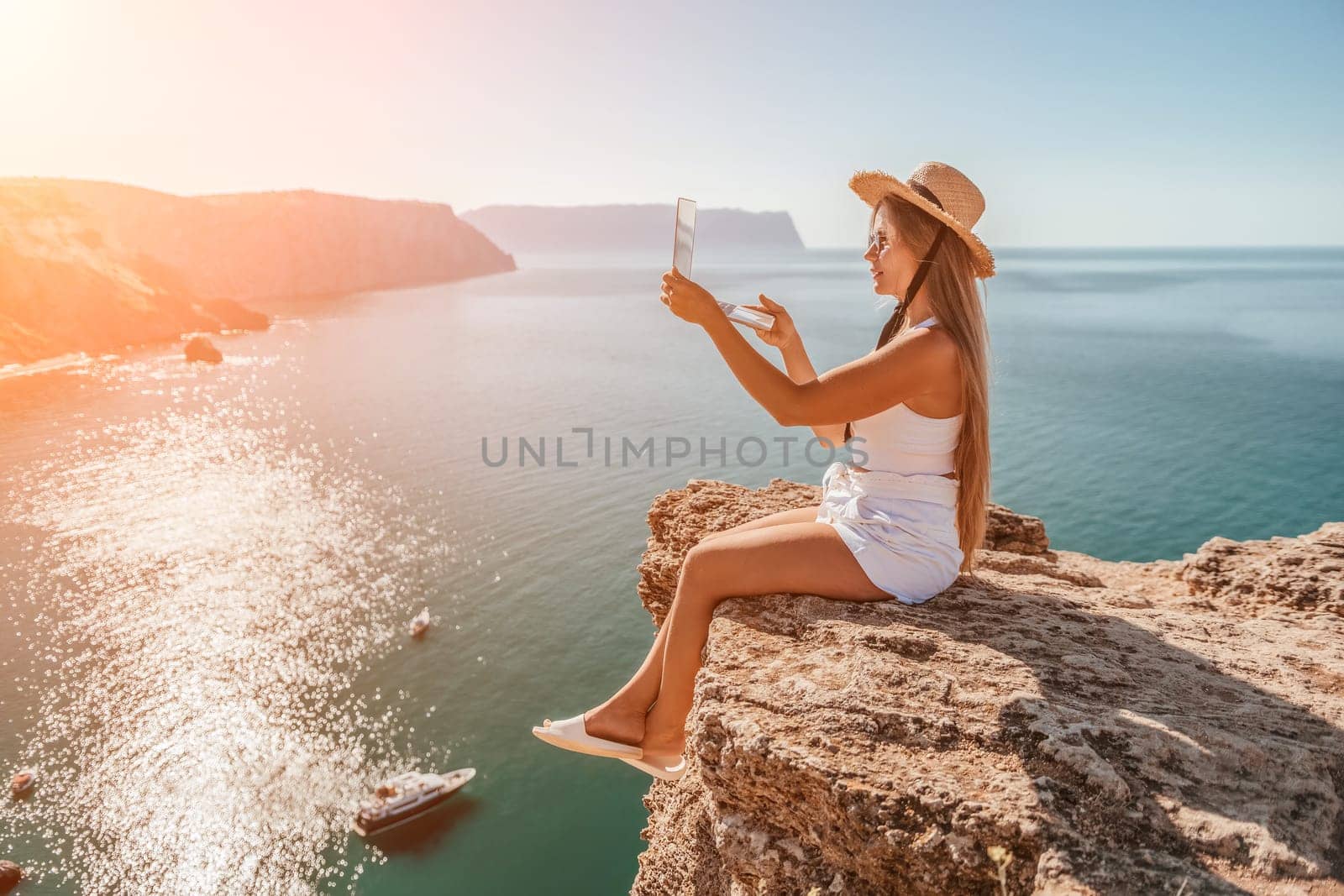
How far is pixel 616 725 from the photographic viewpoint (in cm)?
372

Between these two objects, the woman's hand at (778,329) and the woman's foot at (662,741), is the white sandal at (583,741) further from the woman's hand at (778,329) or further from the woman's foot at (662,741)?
the woman's hand at (778,329)

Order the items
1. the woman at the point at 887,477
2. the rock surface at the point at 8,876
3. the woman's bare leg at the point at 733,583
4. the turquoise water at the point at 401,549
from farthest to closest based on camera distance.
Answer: the turquoise water at the point at 401,549 → the rock surface at the point at 8,876 → the woman's bare leg at the point at 733,583 → the woman at the point at 887,477

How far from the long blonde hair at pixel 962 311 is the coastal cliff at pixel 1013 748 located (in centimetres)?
87

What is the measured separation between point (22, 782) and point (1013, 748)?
26.7 metres

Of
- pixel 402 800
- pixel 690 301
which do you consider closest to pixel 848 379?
pixel 690 301

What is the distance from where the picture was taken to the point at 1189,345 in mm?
57656

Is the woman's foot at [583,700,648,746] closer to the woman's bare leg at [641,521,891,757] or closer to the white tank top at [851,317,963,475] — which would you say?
the woman's bare leg at [641,521,891,757]

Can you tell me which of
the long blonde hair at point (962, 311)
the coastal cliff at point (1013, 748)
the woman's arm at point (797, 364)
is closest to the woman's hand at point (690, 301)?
the woman's arm at point (797, 364)

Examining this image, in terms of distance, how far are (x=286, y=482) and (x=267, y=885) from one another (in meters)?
24.9

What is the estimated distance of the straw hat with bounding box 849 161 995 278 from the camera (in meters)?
3.44

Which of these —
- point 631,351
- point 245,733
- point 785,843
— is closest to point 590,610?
point 245,733

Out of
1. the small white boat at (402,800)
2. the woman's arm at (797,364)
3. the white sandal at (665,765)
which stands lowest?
the small white boat at (402,800)

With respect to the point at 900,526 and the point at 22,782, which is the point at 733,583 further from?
the point at 22,782

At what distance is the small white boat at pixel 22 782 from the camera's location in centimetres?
1997
